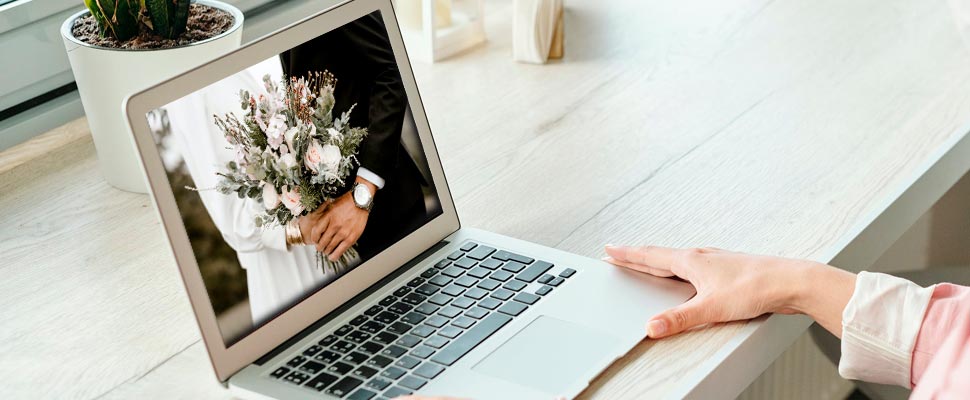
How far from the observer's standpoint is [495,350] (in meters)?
0.84

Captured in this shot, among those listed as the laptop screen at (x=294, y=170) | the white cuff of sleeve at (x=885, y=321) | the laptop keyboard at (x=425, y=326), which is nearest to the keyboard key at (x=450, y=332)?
the laptop keyboard at (x=425, y=326)

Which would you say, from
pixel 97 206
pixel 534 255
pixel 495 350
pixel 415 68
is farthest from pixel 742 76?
pixel 97 206

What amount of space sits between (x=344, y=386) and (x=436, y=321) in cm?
11

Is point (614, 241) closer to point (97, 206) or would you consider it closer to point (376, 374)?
point (376, 374)

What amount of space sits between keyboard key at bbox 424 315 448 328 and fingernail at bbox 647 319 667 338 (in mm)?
161

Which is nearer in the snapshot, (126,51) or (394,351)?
(394,351)

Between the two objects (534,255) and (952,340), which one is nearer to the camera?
(952,340)

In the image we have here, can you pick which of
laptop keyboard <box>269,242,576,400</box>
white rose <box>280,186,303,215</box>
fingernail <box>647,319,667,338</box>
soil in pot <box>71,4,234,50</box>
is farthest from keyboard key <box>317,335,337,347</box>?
soil in pot <box>71,4,234,50</box>

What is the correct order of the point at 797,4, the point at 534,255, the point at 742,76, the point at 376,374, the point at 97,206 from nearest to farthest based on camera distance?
the point at 376,374, the point at 534,255, the point at 97,206, the point at 742,76, the point at 797,4

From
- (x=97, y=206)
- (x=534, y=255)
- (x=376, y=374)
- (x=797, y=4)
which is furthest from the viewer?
(x=797, y=4)

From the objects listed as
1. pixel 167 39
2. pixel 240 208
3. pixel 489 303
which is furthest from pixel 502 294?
pixel 167 39

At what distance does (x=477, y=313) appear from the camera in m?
0.89

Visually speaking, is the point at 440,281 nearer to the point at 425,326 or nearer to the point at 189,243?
the point at 425,326

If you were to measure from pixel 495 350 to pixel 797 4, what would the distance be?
0.97m
